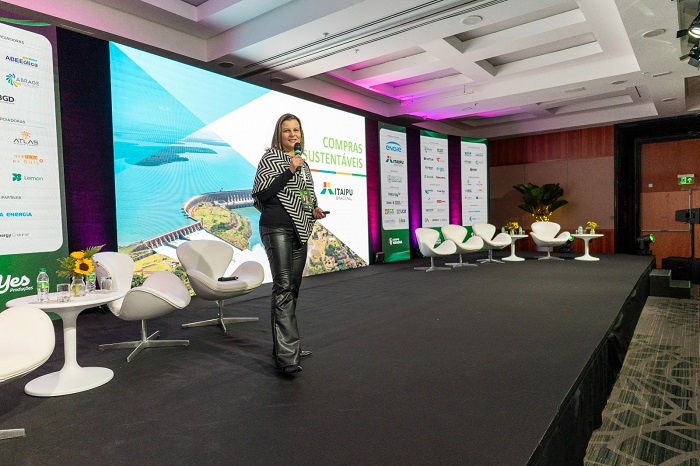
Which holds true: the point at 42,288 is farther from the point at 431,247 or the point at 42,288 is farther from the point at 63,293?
the point at 431,247

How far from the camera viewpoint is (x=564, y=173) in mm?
10836

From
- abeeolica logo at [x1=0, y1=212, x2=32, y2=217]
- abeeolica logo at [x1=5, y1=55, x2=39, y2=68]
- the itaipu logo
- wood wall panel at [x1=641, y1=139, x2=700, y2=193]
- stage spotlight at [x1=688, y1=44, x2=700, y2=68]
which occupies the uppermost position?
stage spotlight at [x1=688, y1=44, x2=700, y2=68]

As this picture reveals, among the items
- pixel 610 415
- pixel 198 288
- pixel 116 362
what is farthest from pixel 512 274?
pixel 116 362

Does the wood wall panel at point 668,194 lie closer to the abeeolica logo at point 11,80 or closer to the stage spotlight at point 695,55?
the stage spotlight at point 695,55

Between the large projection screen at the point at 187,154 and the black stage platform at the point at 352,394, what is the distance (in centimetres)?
133

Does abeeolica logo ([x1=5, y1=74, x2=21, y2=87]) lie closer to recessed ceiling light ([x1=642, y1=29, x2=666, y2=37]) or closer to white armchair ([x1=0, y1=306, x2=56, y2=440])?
white armchair ([x1=0, y1=306, x2=56, y2=440])

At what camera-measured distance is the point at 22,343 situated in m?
1.88

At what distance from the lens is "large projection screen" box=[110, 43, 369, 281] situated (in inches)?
192

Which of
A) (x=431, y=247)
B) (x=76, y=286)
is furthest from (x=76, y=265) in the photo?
(x=431, y=247)

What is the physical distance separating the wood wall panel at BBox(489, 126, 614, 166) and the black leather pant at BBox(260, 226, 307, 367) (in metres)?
10.2

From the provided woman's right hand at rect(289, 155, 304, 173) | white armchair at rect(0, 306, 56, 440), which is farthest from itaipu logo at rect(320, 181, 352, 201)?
white armchair at rect(0, 306, 56, 440)

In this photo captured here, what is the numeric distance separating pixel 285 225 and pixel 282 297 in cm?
40

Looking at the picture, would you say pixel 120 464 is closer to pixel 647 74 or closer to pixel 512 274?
pixel 512 274

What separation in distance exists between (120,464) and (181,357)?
1361 millimetres
